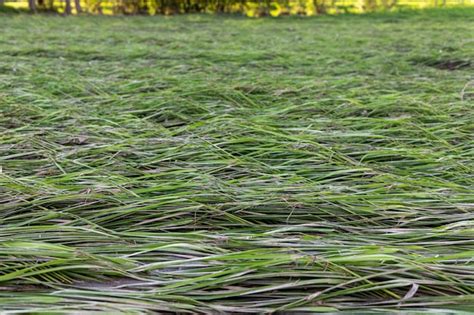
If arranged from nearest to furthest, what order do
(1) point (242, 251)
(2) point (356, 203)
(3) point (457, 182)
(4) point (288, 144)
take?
(1) point (242, 251) < (2) point (356, 203) < (3) point (457, 182) < (4) point (288, 144)

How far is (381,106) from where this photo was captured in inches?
110

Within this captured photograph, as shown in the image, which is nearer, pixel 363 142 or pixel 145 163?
pixel 145 163

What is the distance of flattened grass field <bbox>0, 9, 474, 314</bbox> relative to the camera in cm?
119

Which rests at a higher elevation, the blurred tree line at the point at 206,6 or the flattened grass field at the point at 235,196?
the blurred tree line at the point at 206,6

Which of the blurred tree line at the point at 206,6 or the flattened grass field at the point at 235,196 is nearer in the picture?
the flattened grass field at the point at 235,196

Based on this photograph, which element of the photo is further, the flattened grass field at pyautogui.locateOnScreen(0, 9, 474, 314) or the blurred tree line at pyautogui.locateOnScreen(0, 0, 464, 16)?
the blurred tree line at pyautogui.locateOnScreen(0, 0, 464, 16)

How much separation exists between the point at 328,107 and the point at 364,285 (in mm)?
1762

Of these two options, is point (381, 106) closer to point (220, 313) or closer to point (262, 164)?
point (262, 164)

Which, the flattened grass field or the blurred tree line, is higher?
the blurred tree line

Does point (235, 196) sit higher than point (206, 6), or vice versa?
point (206, 6)

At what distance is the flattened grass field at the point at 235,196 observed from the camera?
119 centimetres

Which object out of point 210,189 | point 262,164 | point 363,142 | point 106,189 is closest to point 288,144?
point 262,164

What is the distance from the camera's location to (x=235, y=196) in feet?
5.32

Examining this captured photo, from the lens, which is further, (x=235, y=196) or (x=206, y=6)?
(x=206, y=6)
